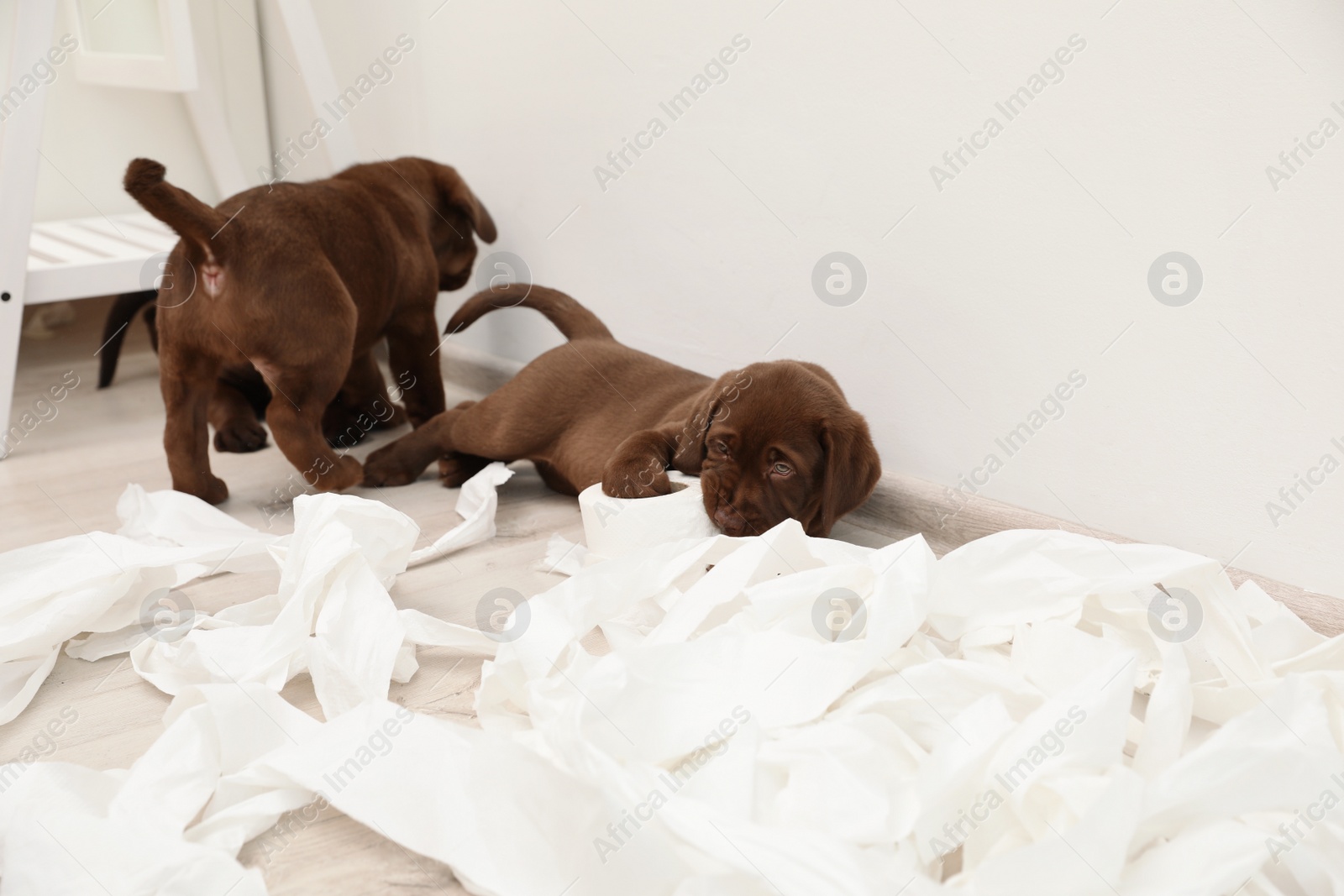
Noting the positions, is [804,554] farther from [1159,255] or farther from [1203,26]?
[1203,26]

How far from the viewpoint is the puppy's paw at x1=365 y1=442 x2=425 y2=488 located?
6.23ft

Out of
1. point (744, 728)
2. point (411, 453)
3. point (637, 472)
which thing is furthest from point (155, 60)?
point (744, 728)

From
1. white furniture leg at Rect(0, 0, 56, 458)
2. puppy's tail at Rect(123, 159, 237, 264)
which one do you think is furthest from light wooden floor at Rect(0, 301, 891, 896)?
puppy's tail at Rect(123, 159, 237, 264)

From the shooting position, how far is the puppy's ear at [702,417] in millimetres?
1408

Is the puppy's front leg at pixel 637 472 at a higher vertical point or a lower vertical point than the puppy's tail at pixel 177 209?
higher

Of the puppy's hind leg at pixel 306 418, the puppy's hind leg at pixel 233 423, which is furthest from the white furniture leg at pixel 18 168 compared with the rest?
the puppy's hind leg at pixel 306 418

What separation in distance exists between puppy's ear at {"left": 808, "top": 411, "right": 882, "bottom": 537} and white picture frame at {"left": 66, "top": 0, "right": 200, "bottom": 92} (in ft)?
5.78

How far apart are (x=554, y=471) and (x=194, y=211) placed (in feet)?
2.33

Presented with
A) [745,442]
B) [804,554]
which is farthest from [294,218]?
[804,554]

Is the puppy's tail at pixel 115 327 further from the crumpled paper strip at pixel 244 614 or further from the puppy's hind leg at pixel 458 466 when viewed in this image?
the crumpled paper strip at pixel 244 614

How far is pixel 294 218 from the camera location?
1.73 m

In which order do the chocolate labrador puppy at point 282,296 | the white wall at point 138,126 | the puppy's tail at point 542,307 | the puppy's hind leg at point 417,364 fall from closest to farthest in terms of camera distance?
the chocolate labrador puppy at point 282,296
the puppy's tail at point 542,307
the puppy's hind leg at point 417,364
the white wall at point 138,126

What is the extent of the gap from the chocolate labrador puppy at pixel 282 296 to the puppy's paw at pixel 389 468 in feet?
0.26

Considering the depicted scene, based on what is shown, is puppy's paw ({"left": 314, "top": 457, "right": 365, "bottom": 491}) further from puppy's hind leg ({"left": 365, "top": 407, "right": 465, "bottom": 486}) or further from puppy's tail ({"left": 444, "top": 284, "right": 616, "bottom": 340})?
puppy's tail ({"left": 444, "top": 284, "right": 616, "bottom": 340})
